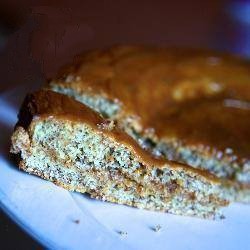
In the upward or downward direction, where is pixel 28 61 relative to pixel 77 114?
upward

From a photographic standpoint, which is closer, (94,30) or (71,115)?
(71,115)

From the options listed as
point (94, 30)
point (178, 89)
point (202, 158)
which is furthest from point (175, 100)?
point (94, 30)


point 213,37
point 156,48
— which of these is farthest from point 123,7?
point 156,48

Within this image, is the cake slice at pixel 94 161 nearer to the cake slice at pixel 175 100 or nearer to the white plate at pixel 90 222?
the white plate at pixel 90 222

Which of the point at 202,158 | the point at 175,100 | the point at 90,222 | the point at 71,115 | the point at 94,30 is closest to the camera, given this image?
the point at 90,222

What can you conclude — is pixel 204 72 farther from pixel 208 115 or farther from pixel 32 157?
pixel 32 157

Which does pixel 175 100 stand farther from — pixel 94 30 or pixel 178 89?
pixel 94 30

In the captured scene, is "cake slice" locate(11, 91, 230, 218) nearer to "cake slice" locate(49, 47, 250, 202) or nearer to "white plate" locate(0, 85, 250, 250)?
"white plate" locate(0, 85, 250, 250)

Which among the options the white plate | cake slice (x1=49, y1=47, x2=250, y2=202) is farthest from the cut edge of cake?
the white plate
